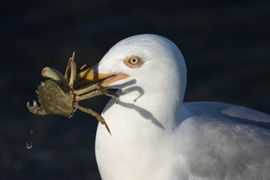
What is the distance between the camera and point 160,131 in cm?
555

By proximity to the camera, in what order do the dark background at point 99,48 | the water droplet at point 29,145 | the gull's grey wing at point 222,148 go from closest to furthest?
1. the gull's grey wing at point 222,148
2. the water droplet at point 29,145
3. the dark background at point 99,48

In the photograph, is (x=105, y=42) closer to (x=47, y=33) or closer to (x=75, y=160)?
(x=47, y=33)

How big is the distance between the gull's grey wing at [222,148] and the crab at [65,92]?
572mm

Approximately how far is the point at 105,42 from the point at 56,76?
441 centimetres

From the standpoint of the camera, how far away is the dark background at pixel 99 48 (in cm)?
872

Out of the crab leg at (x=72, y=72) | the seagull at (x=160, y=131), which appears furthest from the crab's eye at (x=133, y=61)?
the crab leg at (x=72, y=72)

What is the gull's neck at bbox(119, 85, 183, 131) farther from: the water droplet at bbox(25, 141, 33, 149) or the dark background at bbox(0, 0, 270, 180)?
the dark background at bbox(0, 0, 270, 180)

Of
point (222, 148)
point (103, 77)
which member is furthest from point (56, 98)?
point (222, 148)

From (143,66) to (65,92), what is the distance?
1.73ft

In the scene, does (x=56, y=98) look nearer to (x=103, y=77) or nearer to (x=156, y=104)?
(x=103, y=77)

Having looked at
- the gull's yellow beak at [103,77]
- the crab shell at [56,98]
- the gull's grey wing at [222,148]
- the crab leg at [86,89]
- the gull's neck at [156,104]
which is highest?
the gull's yellow beak at [103,77]

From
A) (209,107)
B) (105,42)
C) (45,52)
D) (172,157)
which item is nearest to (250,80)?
(105,42)

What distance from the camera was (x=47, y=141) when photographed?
8594 mm

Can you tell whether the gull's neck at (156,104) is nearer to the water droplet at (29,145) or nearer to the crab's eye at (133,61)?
the crab's eye at (133,61)
